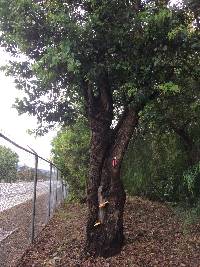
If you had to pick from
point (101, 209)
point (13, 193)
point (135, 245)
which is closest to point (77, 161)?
point (135, 245)

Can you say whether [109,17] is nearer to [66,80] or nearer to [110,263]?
[66,80]

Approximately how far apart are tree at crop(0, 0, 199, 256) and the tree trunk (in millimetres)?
18

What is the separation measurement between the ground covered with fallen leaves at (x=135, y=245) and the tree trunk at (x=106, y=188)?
31 cm

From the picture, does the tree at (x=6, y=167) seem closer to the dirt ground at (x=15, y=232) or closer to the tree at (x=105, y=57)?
the dirt ground at (x=15, y=232)

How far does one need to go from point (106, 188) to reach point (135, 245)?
1.24 meters

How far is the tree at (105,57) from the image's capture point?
7.46m

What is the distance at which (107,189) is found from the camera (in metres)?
8.41

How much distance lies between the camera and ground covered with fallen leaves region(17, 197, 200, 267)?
783cm

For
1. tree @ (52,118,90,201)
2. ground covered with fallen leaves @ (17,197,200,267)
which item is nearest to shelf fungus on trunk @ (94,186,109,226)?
ground covered with fallen leaves @ (17,197,200,267)

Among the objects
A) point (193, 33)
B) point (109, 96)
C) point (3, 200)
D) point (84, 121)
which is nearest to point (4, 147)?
point (3, 200)

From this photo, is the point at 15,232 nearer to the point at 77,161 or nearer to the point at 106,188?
the point at 106,188

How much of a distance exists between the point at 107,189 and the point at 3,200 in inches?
108

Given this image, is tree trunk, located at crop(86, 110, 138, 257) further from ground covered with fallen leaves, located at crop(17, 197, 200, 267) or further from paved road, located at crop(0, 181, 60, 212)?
paved road, located at crop(0, 181, 60, 212)

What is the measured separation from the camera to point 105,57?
7.95 meters
